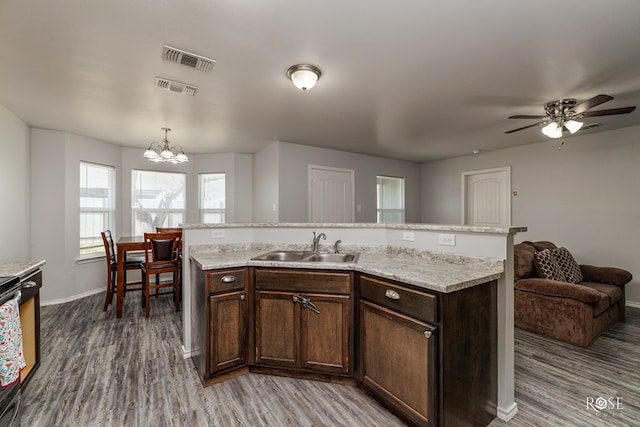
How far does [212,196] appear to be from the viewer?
5582 mm

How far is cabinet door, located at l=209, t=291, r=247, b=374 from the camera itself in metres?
2.05

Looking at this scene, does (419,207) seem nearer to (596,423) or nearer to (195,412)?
(596,423)

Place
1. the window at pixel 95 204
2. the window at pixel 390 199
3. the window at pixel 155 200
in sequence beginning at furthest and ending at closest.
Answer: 1. the window at pixel 390 199
2. the window at pixel 155 200
3. the window at pixel 95 204

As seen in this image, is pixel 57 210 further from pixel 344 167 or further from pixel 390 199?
pixel 390 199

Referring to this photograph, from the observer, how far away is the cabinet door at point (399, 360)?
1.53 meters

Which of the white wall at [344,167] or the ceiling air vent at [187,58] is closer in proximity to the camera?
the ceiling air vent at [187,58]

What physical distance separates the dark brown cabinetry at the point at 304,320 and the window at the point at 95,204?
385 centimetres

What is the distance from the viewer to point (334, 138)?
4359mm

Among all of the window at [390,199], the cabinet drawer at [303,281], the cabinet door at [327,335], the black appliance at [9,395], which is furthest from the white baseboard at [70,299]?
the window at [390,199]

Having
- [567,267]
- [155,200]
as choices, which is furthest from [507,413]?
[155,200]

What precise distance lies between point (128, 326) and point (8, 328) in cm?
191

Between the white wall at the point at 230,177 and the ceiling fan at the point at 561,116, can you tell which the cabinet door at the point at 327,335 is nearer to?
the ceiling fan at the point at 561,116

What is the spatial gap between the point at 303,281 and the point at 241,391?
2.93 ft

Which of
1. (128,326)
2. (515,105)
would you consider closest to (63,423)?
(128,326)
